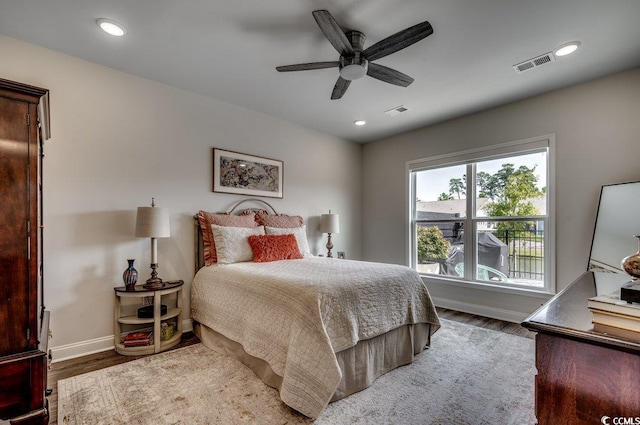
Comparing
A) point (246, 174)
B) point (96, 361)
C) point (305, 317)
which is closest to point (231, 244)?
point (246, 174)

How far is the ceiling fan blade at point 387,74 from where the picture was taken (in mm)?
2370

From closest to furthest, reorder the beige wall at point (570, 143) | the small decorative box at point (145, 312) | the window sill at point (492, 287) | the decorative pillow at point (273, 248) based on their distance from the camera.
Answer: the small decorative box at point (145, 312) → the beige wall at point (570, 143) → the decorative pillow at point (273, 248) → the window sill at point (492, 287)

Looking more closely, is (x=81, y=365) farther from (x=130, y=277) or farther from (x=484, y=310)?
(x=484, y=310)

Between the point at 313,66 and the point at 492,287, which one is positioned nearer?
the point at 313,66

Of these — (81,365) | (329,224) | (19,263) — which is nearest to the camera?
(19,263)

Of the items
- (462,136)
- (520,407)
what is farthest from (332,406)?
(462,136)

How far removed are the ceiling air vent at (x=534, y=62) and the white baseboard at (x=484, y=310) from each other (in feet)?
9.07

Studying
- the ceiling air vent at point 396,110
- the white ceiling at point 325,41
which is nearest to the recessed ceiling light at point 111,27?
Answer: the white ceiling at point 325,41

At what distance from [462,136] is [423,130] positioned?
2.11ft

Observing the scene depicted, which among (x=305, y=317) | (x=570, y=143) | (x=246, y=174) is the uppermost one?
(x=570, y=143)

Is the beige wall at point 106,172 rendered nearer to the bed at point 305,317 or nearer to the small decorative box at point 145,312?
the small decorative box at point 145,312

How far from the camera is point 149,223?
8.86 feet

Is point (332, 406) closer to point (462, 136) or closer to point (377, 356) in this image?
point (377, 356)

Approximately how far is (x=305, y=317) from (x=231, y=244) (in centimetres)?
159
